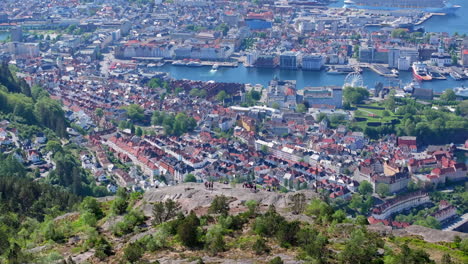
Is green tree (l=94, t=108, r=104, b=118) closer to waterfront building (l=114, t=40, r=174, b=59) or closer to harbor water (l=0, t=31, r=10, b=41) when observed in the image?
waterfront building (l=114, t=40, r=174, b=59)

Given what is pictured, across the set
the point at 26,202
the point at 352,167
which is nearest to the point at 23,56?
the point at 352,167

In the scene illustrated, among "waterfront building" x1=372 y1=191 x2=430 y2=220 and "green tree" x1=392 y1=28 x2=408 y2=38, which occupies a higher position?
"waterfront building" x1=372 y1=191 x2=430 y2=220

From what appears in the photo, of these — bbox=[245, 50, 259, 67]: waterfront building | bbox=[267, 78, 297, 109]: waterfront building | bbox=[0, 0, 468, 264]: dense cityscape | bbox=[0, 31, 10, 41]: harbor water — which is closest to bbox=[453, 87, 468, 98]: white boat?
bbox=[0, 0, 468, 264]: dense cityscape

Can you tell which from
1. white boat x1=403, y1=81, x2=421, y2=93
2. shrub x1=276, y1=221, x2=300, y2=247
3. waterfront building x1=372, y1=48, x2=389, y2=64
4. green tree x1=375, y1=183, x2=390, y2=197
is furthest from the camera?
waterfront building x1=372, y1=48, x2=389, y2=64

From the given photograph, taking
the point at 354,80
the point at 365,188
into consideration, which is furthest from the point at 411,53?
the point at 365,188

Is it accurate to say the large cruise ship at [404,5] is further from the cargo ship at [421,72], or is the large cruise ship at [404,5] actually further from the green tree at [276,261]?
the green tree at [276,261]

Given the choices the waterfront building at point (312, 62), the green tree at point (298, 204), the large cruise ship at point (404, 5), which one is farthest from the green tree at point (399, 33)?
the green tree at point (298, 204)
